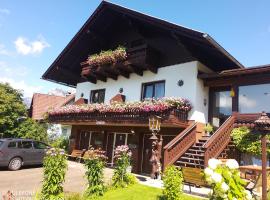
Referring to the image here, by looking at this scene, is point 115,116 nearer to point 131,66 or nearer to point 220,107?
point 131,66

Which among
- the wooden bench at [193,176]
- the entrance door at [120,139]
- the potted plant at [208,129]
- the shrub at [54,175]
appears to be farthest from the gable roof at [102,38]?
the shrub at [54,175]

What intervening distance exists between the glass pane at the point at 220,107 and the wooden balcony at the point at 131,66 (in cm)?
405

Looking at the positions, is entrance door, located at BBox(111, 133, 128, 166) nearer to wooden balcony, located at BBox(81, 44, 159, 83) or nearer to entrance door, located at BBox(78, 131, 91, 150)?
entrance door, located at BBox(78, 131, 91, 150)

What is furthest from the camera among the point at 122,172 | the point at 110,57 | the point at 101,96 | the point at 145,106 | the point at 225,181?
the point at 101,96

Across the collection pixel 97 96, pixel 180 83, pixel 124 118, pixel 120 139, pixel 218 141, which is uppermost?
pixel 180 83

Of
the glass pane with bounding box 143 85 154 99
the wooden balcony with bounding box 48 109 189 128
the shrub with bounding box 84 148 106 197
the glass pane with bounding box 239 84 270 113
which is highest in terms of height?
the glass pane with bounding box 143 85 154 99

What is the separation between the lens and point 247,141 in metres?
13.5

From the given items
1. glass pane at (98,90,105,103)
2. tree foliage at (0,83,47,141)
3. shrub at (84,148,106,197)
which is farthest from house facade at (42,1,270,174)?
tree foliage at (0,83,47,141)

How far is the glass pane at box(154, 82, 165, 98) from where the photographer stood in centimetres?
1780

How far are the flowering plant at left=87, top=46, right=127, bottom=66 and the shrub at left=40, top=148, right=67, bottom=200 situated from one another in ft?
33.1

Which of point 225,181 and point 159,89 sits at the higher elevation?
point 159,89

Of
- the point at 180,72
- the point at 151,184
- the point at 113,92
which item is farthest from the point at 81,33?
the point at 151,184

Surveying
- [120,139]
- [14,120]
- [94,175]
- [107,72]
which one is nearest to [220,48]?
[94,175]

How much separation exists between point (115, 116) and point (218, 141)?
6547 mm
